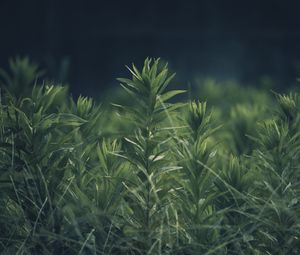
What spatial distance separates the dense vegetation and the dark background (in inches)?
243

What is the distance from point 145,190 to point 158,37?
22.5 feet

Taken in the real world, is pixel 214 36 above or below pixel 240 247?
below

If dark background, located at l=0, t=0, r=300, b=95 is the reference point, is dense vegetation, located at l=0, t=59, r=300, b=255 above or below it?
above

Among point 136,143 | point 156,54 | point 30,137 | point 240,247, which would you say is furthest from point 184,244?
point 156,54

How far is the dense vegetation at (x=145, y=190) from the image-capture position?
2.09 m

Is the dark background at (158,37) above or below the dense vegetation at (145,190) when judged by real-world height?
below

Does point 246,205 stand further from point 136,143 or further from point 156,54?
point 156,54

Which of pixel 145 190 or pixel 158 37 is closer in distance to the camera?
pixel 145 190

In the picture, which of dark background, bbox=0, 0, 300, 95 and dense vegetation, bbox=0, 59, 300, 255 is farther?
dark background, bbox=0, 0, 300, 95

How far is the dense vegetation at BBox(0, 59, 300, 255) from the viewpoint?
2.09 meters

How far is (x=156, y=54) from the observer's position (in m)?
8.81

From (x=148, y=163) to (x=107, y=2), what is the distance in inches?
264

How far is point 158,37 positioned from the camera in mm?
8852

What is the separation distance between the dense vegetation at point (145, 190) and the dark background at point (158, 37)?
A: 617 centimetres
